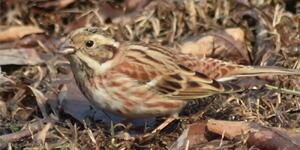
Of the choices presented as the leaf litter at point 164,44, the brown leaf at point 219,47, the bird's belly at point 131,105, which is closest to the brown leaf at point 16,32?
the leaf litter at point 164,44

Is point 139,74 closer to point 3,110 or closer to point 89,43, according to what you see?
point 89,43

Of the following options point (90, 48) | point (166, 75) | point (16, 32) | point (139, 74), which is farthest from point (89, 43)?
point (16, 32)

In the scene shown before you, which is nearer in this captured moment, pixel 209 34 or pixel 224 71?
pixel 224 71

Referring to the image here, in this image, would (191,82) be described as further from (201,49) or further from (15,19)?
(15,19)

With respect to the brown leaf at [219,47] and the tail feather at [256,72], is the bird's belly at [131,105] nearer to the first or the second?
the tail feather at [256,72]

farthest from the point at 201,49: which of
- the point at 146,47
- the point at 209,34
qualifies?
the point at 146,47

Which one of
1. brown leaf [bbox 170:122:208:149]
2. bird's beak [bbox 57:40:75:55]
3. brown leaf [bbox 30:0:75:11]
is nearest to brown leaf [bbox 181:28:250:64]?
brown leaf [bbox 30:0:75:11]
